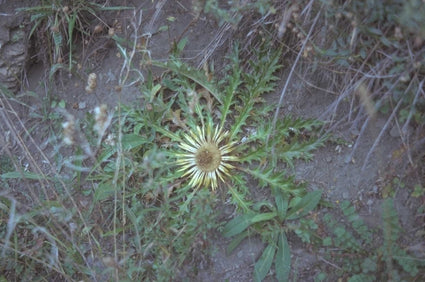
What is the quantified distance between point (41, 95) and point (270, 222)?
5.92 feet

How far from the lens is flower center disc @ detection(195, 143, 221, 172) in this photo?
3.01 m

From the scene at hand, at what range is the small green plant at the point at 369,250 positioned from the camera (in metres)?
2.50

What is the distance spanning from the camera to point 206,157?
9.91ft

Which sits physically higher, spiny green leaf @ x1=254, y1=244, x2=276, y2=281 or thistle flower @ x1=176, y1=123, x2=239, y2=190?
thistle flower @ x1=176, y1=123, x2=239, y2=190

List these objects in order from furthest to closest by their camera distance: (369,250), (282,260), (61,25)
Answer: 1. (61,25)
2. (282,260)
3. (369,250)

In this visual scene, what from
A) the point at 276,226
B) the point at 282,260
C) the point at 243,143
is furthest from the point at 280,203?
the point at 243,143

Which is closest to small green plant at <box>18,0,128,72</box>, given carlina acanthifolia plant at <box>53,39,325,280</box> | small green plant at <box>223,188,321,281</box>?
carlina acanthifolia plant at <box>53,39,325,280</box>

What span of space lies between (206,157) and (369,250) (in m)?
1.05

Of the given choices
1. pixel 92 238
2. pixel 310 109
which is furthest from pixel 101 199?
pixel 310 109

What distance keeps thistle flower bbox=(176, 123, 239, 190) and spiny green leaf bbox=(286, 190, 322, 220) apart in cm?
45

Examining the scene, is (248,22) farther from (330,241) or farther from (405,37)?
(330,241)

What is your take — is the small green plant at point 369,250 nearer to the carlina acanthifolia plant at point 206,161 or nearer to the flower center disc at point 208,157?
the carlina acanthifolia plant at point 206,161

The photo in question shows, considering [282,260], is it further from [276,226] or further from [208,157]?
[208,157]

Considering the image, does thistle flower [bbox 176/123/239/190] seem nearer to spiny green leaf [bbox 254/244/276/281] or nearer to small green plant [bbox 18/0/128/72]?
spiny green leaf [bbox 254/244/276/281]
